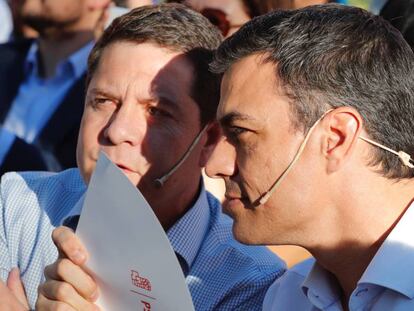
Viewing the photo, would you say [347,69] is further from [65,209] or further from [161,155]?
[65,209]

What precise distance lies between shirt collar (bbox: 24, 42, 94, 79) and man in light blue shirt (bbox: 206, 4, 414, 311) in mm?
2669

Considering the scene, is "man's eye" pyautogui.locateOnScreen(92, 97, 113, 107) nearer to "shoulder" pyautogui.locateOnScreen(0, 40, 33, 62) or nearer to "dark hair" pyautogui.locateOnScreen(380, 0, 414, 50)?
"dark hair" pyautogui.locateOnScreen(380, 0, 414, 50)

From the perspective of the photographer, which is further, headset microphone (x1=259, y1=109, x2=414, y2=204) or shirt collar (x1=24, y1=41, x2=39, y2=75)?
shirt collar (x1=24, y1=41, x2=39, y2=75)

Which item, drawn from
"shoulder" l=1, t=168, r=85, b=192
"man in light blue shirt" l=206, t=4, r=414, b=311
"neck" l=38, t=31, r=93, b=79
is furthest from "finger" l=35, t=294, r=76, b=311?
"neck" l=38, t=31, r=93, b=79

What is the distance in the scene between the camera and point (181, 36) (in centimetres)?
318

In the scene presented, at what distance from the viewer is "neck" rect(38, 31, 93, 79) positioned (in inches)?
217

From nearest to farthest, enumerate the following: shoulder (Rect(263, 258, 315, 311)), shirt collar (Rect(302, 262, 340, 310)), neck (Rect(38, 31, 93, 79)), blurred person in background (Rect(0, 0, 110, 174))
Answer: shirt collar (Rect(302, 262, 340, 310)) < shoulder (Rect(263, 258, 315, 311)) < blurred person in background (Rect(0, 0, 110, 174)) < neck (Rect(38, 31, 93, 79))

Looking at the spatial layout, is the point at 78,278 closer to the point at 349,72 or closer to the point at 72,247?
the point at 72,247

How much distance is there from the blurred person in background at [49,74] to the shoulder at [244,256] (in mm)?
1692

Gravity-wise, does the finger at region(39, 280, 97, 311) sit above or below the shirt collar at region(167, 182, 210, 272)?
above

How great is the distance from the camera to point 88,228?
2533 mm

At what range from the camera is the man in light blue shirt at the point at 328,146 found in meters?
2.59

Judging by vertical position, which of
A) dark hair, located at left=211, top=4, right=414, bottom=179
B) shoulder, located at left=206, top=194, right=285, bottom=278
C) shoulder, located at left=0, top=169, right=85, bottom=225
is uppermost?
dark hair, located at left=211, top=4, right=414, bottom=179

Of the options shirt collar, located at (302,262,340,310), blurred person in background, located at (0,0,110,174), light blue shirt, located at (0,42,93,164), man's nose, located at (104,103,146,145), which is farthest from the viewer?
light blue shirt, located at (0,42,93,164)
